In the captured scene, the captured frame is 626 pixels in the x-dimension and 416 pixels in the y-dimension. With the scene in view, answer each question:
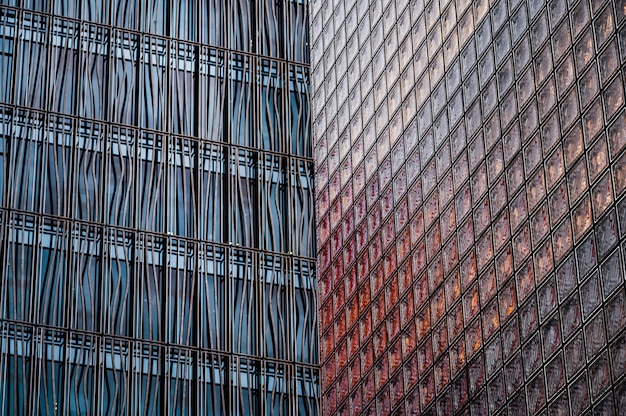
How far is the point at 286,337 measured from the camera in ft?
260

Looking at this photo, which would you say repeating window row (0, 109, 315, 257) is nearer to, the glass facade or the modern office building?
the glass facade

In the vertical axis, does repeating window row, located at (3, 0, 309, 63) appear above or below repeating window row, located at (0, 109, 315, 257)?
above

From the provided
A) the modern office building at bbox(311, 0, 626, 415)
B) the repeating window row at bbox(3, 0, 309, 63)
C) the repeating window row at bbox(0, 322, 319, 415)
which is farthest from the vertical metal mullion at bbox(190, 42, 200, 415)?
the modern office building at bbox(311, 0, 626, 415)

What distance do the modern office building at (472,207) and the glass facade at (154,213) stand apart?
433 cm

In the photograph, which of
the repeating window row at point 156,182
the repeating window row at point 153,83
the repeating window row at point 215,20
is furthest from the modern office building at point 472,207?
the repeating window row at point 215,20

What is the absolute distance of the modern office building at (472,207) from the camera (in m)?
56.9

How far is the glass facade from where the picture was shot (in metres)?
75.2

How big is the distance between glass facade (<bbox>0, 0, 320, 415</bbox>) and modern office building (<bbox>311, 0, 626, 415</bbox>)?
14.2 feet

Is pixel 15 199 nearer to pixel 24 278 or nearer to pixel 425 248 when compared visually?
pixel 24 278

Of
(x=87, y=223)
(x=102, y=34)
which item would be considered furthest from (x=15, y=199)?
(x=102, y=34)

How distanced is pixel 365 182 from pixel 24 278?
14178 millimetres

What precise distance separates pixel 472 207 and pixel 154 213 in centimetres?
1920

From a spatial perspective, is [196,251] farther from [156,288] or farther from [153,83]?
[153,83]

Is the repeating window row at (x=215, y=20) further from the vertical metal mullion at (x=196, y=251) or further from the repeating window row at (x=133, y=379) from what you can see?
the repeating window row at (x=133, y=379)
